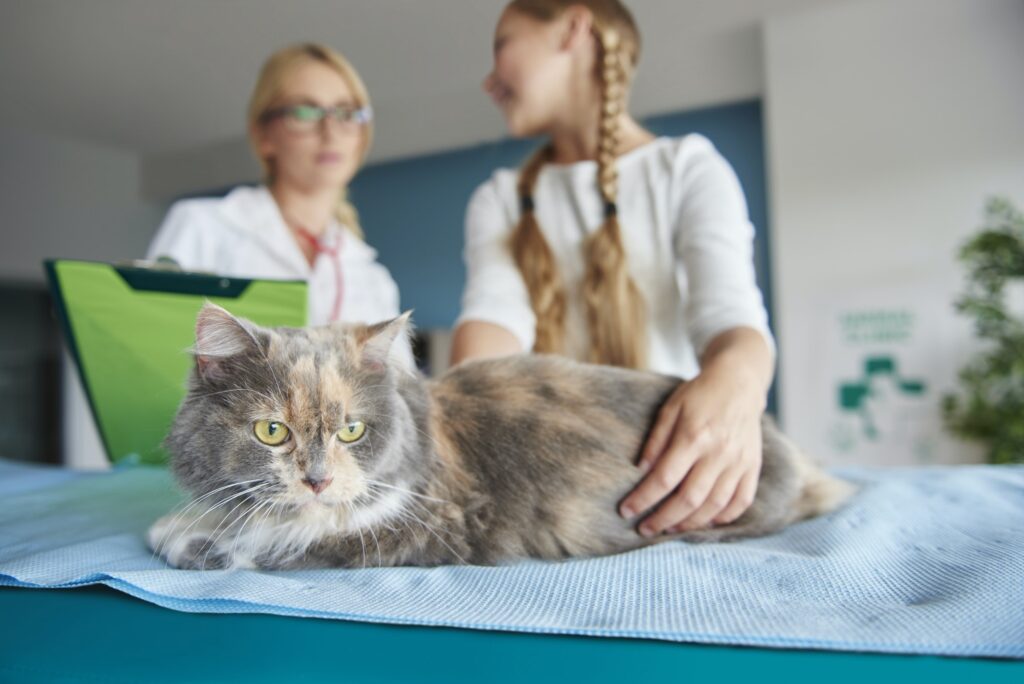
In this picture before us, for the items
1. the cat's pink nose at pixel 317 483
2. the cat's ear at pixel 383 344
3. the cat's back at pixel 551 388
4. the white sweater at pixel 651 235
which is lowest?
the cat's pink nose at pixel 317 483

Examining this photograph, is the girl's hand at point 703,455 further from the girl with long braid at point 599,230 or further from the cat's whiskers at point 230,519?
the cat's whiskers at point 230,519

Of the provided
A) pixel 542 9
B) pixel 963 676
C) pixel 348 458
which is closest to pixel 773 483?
pixel 963 676

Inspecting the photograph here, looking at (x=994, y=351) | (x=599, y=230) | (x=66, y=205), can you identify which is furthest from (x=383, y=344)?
(x=994, y=351)

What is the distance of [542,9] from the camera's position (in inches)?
29.1

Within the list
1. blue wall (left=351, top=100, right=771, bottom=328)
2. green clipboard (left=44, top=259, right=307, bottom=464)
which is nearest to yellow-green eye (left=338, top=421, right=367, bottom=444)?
green clipboard (left=44, top=259, right=307, bottom=464)

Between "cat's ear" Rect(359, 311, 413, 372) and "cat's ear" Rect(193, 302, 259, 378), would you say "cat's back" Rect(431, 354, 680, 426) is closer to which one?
"cat's ear" Rect(359, 311, 413, 372)

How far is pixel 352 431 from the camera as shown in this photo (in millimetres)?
524

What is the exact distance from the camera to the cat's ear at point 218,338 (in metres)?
0.51

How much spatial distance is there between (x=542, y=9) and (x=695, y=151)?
28cm

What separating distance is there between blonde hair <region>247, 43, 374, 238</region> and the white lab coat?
0.17 feet

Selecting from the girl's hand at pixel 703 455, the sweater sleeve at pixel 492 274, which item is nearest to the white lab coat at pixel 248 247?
the sweater sleeve at pixel 492 274

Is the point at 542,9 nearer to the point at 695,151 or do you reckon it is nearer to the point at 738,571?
the point at 695,151

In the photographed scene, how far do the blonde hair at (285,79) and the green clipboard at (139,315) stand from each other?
7.1 inches

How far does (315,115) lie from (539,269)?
35 cm
